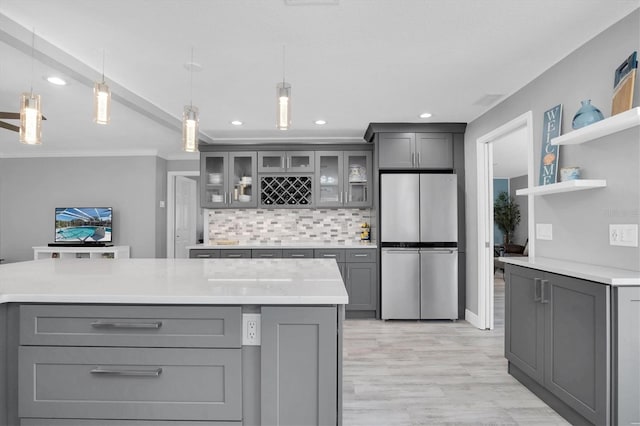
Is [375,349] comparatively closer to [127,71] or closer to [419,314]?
[419,314]

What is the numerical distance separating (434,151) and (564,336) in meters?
2.89

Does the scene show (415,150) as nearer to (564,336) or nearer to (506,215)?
(564,336)

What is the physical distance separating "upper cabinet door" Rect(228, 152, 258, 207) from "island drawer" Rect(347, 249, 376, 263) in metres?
1.57

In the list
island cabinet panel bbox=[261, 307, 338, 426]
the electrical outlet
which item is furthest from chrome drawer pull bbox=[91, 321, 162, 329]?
island cabinet panel bbox=[261, 307, 338, 426]

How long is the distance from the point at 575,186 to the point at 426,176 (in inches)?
87.4

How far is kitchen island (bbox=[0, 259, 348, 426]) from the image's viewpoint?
59.7 inches

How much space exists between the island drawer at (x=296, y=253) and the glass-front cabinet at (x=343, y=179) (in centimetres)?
74

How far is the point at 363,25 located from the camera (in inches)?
88.7

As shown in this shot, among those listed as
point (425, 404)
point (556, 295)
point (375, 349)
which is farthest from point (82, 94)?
point (556, 295)

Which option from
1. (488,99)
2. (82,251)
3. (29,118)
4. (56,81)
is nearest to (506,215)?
(488,99)

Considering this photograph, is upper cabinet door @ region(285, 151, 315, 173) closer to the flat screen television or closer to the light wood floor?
the light wood floor

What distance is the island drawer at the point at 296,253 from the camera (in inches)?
187

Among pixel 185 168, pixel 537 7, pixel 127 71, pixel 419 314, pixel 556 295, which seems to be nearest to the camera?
pixel 537 7

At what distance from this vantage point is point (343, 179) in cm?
513
